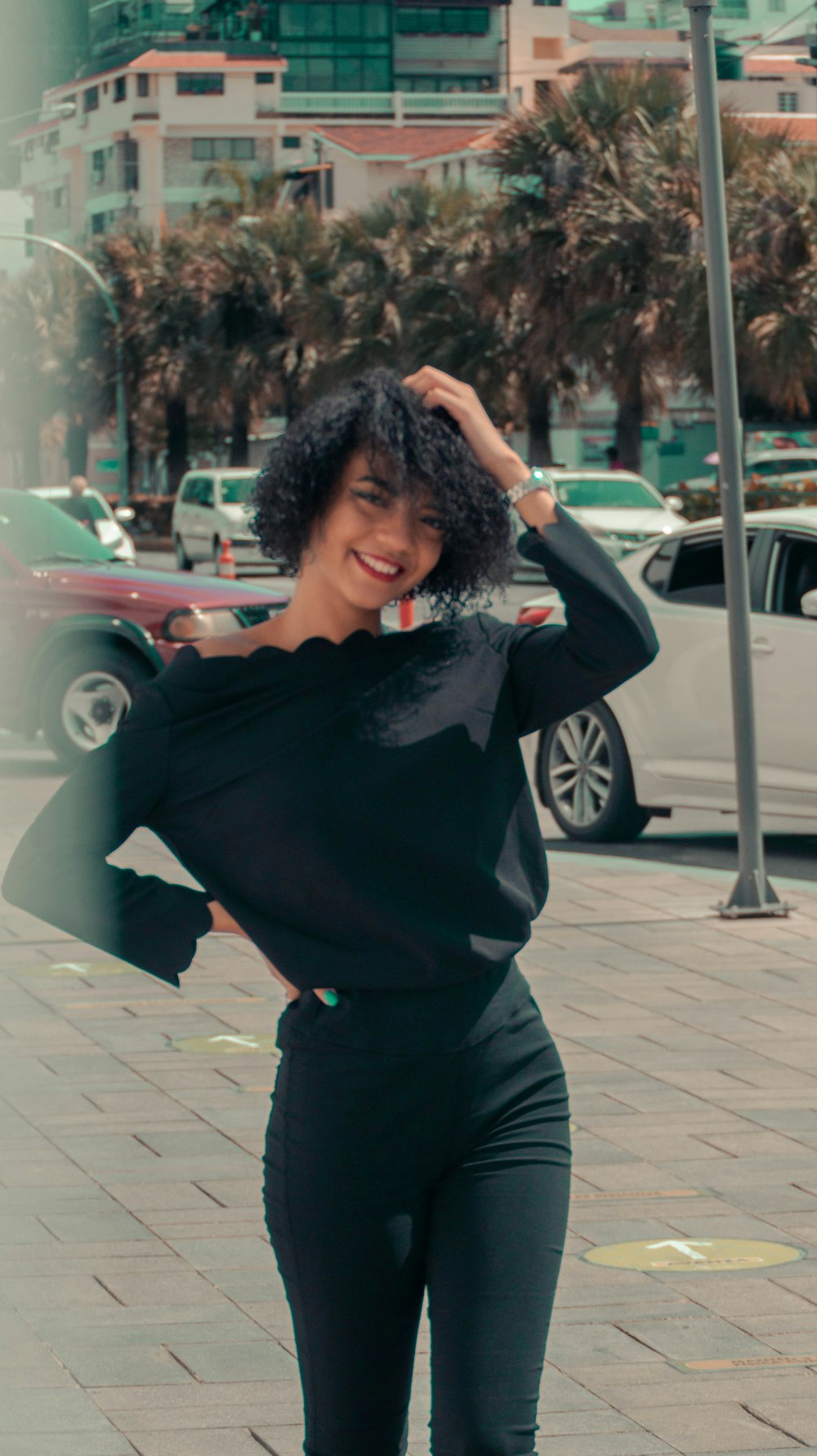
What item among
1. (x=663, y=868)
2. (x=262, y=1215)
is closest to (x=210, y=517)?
(x=663, y=868)

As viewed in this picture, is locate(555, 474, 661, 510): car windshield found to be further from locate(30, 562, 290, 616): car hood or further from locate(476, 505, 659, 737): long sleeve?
locate(476, 505, 659, 737): long sleeve

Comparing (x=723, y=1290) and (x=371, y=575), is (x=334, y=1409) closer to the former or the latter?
(x=371, y=575)

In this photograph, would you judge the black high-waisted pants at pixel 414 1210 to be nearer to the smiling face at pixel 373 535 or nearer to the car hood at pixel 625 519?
the smiling face at pixel 373 535

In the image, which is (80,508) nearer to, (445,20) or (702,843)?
(702,843)

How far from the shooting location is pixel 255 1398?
3.93 meters

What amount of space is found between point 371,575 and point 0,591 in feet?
37.1

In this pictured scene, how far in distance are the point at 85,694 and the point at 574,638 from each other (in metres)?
11.3

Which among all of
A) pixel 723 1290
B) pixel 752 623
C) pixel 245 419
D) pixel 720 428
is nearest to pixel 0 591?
pixel 752 623

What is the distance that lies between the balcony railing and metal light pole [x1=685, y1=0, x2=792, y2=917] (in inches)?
688

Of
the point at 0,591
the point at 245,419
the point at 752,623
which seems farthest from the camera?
the point at 245,419

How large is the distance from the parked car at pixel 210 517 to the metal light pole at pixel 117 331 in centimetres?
203

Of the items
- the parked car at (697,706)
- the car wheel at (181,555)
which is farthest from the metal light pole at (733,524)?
the car wheel at (181,555)

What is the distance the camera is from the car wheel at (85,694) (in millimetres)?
13742

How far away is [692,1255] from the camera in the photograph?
15.6ft
